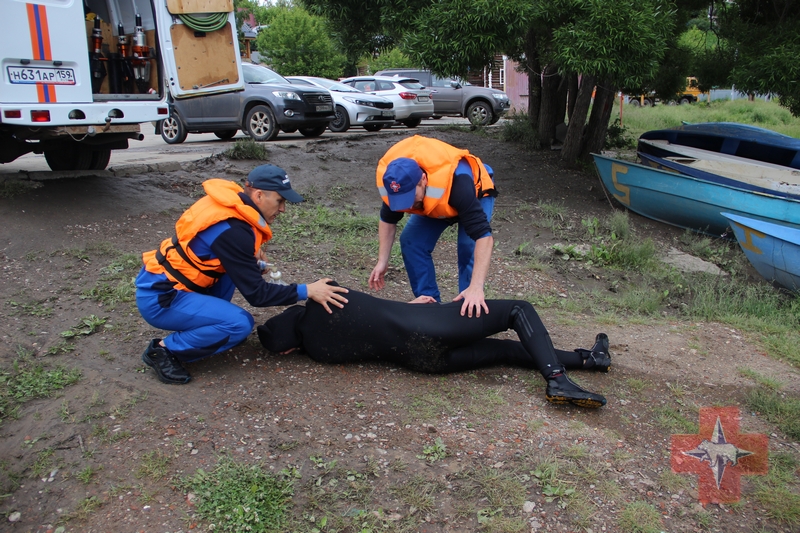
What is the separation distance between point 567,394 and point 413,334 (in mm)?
858

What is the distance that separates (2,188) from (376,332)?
4.73 metres

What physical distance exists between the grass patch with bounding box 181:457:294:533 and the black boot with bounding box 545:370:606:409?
1.40 m

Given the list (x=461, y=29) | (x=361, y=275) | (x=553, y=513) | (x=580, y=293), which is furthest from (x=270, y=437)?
(x=461, y=29)

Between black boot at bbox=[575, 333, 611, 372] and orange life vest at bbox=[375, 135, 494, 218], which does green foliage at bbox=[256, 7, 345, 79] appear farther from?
black boot at bbox=[575, 333, 611, 372]

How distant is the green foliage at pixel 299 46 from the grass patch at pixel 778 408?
107 ft

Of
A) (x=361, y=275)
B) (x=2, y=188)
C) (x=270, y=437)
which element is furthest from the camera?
(x=2, y=188)

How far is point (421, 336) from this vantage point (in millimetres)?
3523

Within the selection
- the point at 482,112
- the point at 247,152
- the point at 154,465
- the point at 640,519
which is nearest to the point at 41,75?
the point at 247,152

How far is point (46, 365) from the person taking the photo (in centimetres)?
367

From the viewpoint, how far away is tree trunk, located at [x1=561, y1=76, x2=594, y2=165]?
32.1ft

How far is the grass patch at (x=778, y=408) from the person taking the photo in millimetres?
3346

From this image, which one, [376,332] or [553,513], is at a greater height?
[376,332]

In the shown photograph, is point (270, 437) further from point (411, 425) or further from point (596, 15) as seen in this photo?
point (596, 15)

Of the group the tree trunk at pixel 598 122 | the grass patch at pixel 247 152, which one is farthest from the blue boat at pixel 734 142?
the grass patch at pixel 247 152
